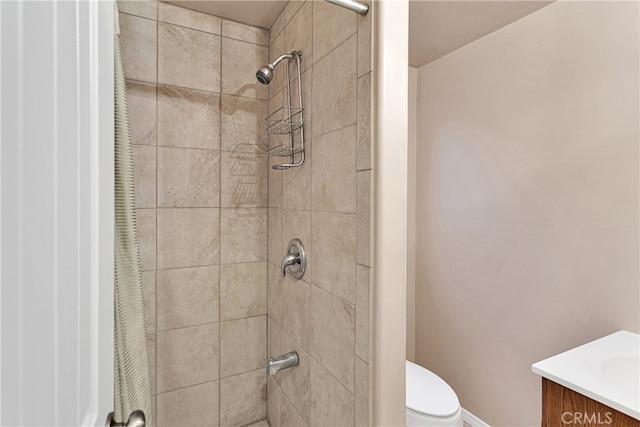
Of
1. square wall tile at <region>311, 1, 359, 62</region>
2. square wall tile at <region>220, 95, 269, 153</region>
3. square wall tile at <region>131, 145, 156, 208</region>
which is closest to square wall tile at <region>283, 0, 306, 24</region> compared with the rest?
square wall tile at <region>311, 1, 359, 62</region>

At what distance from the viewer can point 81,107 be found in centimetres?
48

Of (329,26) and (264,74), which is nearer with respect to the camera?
(329,26)

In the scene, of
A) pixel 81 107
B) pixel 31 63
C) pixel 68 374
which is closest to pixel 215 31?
pixel 81 107

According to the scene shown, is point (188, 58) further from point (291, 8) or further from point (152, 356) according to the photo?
point (152, 356)

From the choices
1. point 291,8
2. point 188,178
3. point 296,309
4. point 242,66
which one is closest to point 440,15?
point 291,8

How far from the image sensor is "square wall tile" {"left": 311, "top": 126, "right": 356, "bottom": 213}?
0.96 metres

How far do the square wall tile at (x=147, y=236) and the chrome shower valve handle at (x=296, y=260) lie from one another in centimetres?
61

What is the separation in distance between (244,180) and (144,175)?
434mm

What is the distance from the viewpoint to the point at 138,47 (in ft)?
4.56

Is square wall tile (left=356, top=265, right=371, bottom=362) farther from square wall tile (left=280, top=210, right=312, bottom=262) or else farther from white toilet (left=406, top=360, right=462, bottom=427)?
white toilet (left=406, top=360, right=462, bottom=427)

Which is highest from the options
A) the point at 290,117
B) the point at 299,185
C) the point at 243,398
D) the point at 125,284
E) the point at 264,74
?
the point at 264,74

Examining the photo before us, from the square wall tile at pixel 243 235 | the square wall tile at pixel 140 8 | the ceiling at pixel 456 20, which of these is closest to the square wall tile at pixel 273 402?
the square wall tile at pixel 243 235

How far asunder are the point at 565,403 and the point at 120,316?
1255 mm

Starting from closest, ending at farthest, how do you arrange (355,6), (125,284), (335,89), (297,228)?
(125,284), (355,6), (335,89), (297,228)
